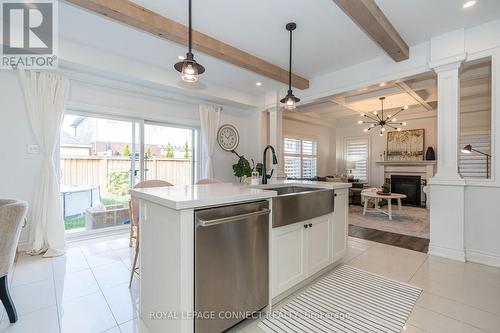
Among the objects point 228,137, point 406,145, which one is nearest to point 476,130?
point 406,145

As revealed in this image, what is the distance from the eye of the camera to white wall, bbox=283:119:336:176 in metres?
7.29

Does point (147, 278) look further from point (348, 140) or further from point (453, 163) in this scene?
point (348, 140)

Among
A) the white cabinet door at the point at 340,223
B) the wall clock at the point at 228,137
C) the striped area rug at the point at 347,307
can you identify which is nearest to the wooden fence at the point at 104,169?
the wall clock at the point at 228,137

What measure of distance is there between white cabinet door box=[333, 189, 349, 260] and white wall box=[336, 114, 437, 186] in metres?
5.64

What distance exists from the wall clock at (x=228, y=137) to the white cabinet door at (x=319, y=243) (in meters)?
3.19

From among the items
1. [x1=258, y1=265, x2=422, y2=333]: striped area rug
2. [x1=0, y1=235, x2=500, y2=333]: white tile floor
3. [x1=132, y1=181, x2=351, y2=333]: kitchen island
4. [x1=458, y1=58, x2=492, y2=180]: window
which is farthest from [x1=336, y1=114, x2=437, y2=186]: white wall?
[x1=132, y1=181, x2=351, y2=333]: kitchen island

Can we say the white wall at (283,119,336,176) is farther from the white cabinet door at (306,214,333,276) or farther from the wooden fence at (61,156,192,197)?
the white cabinet door at (306,214,333,276)

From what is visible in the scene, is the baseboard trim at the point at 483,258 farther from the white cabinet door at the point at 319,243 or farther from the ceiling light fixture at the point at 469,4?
the ceiling light fixture at the point at 469,4

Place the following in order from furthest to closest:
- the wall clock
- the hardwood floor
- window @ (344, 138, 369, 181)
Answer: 1. window @ (344, 138, 369, 181)
2. the wall clock
3. the hardwood floor

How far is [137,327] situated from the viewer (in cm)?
165

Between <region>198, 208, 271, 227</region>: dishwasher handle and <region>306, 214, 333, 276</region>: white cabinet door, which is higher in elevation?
<region>198, 208, 271, 227</region>: dishwasher handle

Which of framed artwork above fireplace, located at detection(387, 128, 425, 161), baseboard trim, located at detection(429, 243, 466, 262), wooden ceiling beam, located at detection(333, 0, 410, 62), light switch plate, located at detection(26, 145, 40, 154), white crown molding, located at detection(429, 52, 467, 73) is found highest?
wooden ceiling beam, located at detection(333, 0, 410, 62)

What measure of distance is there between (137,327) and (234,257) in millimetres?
916

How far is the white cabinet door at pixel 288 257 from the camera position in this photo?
5.98ft
